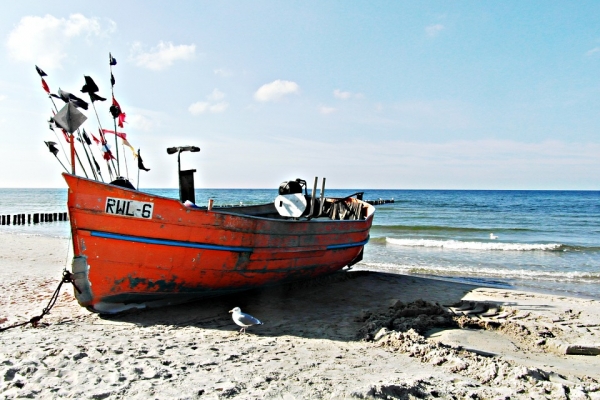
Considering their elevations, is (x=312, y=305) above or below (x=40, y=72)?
below

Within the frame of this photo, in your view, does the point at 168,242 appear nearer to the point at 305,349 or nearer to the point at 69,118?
the point at 69,118

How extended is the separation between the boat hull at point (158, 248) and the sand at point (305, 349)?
1.20 ft

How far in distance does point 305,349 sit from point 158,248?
8.53 feet

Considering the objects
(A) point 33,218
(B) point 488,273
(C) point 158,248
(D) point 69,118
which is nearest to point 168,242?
(C) point 158,248

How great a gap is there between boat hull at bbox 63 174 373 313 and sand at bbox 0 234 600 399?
367 mm

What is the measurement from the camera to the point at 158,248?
630 cm

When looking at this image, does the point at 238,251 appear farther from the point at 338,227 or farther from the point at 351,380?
the point at 351,380

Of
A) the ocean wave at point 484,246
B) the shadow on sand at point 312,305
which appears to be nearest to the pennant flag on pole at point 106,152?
the shadow on sand at point 312,305

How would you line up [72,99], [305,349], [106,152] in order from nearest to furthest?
1. [305,349]
2. [72,99]
3. [106,152]

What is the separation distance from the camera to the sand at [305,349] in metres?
3.93

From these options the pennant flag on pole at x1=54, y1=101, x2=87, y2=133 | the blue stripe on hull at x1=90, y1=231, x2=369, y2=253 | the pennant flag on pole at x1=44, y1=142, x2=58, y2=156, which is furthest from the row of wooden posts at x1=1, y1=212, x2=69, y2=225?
the blue stripe on hull at x1=90, y1=231, x2=369, y2=253

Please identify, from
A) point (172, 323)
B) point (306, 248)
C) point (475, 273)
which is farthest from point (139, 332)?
point (475, 273)

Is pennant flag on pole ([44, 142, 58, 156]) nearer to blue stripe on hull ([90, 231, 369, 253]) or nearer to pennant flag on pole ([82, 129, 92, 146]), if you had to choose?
pennant flag on pole ([82, 129, 92, 146])

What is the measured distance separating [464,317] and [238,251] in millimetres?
3660
